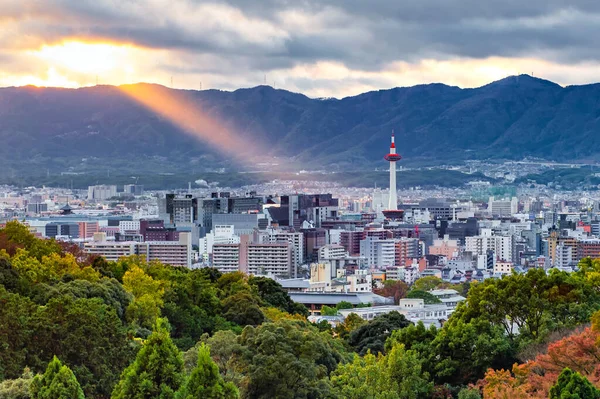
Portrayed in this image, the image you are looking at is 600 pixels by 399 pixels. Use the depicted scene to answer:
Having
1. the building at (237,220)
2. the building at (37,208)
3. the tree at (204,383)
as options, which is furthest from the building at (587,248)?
the tree at (204,383)

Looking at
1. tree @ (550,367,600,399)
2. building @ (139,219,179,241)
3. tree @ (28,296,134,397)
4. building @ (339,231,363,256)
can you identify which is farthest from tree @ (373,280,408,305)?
tree @ (550,367,600,399)

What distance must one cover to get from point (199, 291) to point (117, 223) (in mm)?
109588

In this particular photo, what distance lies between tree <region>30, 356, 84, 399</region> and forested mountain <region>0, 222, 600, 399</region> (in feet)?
0.06

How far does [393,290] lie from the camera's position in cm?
7550

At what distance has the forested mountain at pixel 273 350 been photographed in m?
19.1

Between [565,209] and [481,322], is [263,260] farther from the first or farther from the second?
[565,209]

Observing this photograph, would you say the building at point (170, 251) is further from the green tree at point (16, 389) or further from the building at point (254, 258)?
the green tree at point (16, 389)

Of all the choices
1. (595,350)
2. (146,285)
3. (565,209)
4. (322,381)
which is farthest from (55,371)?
(565,209)

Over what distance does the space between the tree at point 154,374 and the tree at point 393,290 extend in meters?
51.5

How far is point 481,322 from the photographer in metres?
27.2

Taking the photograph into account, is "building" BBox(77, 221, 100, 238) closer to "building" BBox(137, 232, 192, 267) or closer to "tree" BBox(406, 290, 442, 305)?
"building" BBox(137, 232, 192, 267)

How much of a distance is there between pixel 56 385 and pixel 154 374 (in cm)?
138

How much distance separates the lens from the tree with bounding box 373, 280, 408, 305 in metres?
72.8

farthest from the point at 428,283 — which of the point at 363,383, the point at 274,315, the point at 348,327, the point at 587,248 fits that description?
the point at 363,383
